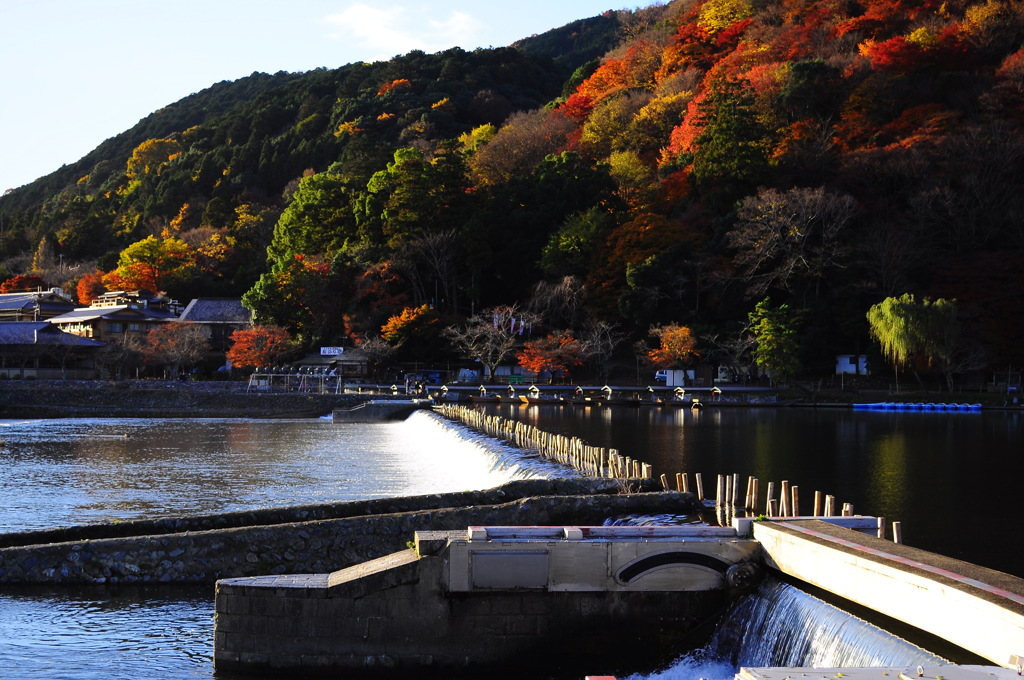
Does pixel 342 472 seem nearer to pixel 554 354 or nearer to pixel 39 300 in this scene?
pixel 554 354

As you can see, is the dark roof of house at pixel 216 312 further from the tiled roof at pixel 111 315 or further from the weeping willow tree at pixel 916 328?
the weeping willow tree at pixel 916 328

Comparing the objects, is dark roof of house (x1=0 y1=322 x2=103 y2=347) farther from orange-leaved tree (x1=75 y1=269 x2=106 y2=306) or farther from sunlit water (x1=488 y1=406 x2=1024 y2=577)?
sunlit water (x1=488 y1=406 x2=1024 y2=577)

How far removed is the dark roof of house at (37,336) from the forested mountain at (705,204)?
11945 mm

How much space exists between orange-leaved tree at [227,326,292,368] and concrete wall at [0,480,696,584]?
4827 centimetres

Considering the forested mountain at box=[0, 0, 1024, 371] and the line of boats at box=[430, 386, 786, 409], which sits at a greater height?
the forested mountain at box=[0, 0, 1024, 371]

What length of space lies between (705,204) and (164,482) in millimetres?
43774

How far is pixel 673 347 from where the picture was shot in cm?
5419

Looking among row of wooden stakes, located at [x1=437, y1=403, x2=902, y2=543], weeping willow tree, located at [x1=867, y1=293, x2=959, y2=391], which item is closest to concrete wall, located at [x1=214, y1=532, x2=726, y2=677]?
row of wooden stakes, located at [x1=437, y1=403, x2=902, y2=543]

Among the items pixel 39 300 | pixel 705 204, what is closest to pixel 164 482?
pixel 705 204

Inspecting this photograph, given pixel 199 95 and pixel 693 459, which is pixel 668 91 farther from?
pixel 199 95

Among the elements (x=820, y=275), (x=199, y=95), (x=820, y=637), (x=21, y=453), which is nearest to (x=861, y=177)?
(x=820, y=275)

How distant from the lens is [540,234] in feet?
212

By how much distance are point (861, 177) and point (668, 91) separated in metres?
21.0

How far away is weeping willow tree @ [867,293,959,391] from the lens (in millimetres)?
49094
